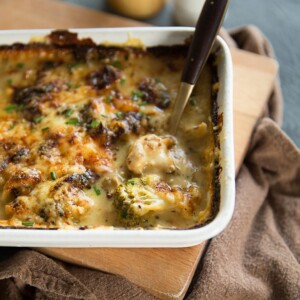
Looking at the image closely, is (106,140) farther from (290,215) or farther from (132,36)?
(290,215)

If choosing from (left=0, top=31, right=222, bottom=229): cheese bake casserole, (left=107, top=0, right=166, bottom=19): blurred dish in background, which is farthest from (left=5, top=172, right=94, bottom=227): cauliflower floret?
(left=107, top=0, right=166, bottom=19): blurred dish in background

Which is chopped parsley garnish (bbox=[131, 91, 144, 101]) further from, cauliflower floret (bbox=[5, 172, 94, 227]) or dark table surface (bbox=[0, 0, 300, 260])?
dark table surface (bbox=[0, 0, 300, 260])

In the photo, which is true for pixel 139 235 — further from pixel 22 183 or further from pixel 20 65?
pixel 20 65

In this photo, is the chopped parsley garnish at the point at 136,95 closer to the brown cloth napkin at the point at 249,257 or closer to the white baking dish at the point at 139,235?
the white baking dish at the point at 139,235

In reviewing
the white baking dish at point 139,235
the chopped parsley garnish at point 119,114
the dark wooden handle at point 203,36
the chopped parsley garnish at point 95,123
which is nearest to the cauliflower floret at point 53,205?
the white baking dish at point 139,235

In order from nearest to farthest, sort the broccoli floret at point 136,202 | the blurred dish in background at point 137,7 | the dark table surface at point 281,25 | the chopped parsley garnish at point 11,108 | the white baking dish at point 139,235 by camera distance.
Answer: the white baking dish at point 139,235
the broccoli floret at point 136,202
the chopped parsley garnish at point 11,108
the dark table surface at point 281,25
the blurred dish in background at point 137,7

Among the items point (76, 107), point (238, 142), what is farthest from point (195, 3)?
point (76, 107)

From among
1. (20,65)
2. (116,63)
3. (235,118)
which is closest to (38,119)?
(20,65)
